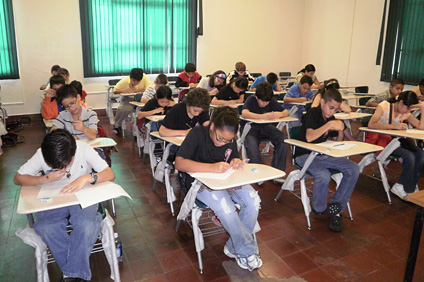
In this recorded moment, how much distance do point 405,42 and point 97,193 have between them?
785 centimetres

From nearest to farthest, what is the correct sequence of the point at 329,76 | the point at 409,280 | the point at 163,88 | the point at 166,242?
the point at 409,280 < the point at 166,242 < the point at 163,88 < the point at 329,76

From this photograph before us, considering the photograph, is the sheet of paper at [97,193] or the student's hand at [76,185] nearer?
the sheet of paper at [97,193]

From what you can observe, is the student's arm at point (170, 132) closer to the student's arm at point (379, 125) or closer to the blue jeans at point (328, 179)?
the blue jeans at point (328, 179)

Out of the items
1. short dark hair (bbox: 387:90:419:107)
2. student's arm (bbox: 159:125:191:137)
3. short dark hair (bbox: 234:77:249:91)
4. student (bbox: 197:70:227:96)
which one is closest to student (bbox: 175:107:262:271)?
student's arm (bbox: 159:125:191:137)

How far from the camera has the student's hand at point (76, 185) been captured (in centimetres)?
202

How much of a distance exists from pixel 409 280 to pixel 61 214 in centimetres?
216

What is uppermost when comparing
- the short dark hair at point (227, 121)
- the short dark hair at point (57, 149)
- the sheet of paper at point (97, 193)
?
the short dark hair at point (227, 121)

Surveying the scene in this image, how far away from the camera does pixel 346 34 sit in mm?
8922

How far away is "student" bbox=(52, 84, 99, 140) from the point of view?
120 inches

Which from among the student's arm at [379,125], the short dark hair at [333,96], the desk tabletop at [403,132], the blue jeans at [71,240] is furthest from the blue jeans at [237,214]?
the student's arm at [379,125]

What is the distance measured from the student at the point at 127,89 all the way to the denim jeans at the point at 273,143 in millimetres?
2879

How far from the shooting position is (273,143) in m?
4.21

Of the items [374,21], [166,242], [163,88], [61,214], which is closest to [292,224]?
[166,242]

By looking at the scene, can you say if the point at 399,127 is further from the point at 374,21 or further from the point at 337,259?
the point at 374,21
